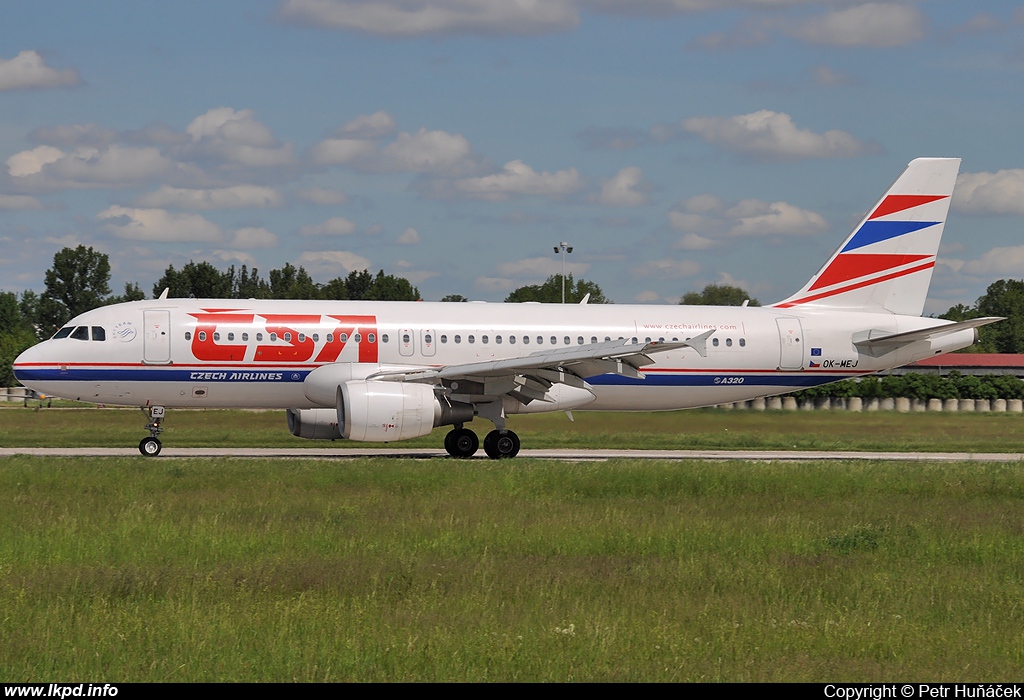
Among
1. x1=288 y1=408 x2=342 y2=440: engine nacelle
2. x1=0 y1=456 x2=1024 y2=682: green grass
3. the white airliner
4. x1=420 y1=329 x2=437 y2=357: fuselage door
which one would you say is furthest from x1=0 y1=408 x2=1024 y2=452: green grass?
x1=0 y1=456 x2=1024 y2=682: green grass

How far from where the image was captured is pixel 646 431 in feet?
108

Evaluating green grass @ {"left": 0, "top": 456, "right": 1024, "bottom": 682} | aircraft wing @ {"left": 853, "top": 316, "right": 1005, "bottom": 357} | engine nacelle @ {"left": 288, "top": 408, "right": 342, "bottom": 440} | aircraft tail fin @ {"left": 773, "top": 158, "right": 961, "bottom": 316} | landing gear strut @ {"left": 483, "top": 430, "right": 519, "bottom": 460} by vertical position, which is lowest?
green grass @ {"left": 0, "top": 456, "right": 1024, "bottom": 682}

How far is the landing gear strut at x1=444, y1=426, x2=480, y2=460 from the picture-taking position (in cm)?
2827

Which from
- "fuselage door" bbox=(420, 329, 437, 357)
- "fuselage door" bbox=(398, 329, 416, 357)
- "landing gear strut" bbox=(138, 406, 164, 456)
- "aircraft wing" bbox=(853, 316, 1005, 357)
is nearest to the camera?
"landing gear strut" bbox=(138, 406, 164, 456)

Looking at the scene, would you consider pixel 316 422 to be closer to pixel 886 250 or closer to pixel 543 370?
pixel 543 370

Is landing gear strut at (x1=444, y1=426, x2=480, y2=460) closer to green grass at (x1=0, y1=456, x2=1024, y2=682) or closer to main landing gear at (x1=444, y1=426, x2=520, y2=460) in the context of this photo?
main landing gear at (x1=444, y1=426, x2=520, y2=460)

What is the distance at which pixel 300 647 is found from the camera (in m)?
9.73

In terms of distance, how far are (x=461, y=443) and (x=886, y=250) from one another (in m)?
13.8

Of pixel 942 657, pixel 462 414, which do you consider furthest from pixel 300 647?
pixel 462 414

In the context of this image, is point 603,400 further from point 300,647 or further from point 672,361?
point 300,647

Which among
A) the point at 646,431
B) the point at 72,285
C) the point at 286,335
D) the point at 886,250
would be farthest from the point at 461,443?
the point at 72,285

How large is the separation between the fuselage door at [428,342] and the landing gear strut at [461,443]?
1987mm

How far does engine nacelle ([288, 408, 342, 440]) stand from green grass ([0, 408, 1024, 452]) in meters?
4.28
